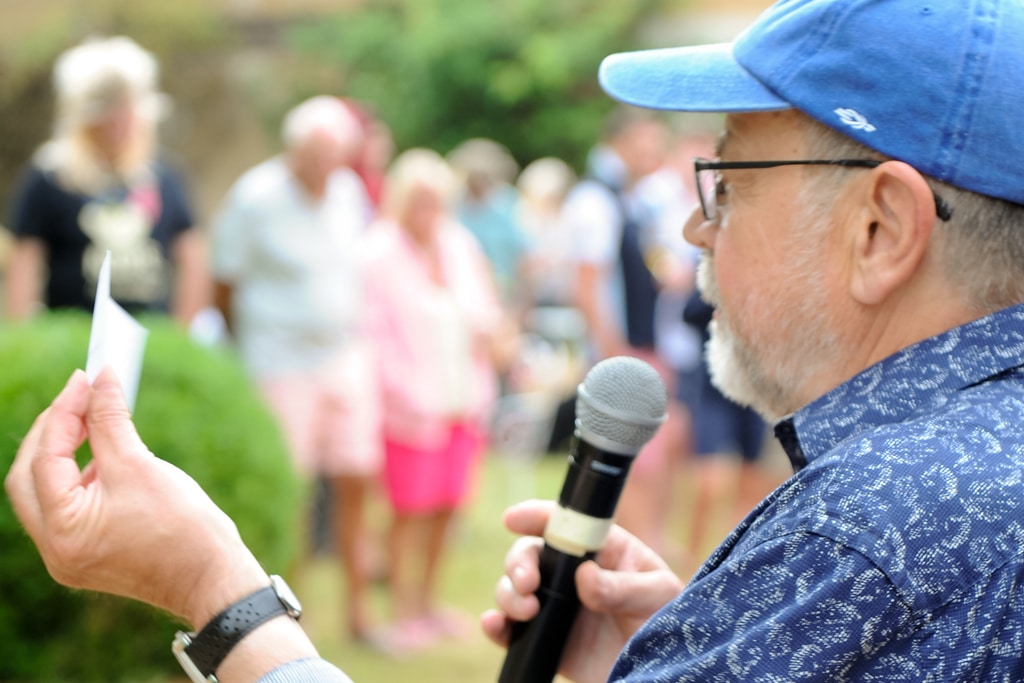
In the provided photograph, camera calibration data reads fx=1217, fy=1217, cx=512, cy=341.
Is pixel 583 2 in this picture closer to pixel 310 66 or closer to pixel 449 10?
pixel 449 10

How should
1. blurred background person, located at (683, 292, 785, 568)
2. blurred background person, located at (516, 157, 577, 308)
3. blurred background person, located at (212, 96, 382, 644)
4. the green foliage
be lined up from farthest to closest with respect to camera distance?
the green foliage, blurred background person, located at (516, 157, 577, 308), blurred background person, located at (683, 292, 785, 568), blurred background person, located at (212, 96, 382, 644)

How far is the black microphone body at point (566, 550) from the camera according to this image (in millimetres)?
1556

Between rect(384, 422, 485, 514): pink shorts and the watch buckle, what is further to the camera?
rect(384, 422, 485, 514): pink shorts

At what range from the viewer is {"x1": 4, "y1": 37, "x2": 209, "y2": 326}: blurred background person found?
189 inches

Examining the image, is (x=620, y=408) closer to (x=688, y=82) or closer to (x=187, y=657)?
(x=688, y=82)

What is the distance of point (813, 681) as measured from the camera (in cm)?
105

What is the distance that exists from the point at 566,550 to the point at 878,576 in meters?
0.61

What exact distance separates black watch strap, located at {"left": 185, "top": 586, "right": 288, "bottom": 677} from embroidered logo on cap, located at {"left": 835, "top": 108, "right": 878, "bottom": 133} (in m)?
0.78

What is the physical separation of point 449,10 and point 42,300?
20139 mm

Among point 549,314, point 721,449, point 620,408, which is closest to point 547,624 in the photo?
point 620,408

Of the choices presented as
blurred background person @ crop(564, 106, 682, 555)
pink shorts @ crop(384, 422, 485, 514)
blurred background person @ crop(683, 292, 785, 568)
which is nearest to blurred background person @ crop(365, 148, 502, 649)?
pink shorts @ crop(384, 422, 485, 514)

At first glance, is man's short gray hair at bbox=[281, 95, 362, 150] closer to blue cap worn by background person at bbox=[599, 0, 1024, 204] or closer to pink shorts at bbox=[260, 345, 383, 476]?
pink shorts at bbox=[260, 345, 383, 476]

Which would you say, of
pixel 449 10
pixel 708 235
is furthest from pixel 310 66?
pixel 708 235

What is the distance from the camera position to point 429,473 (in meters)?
5.77
